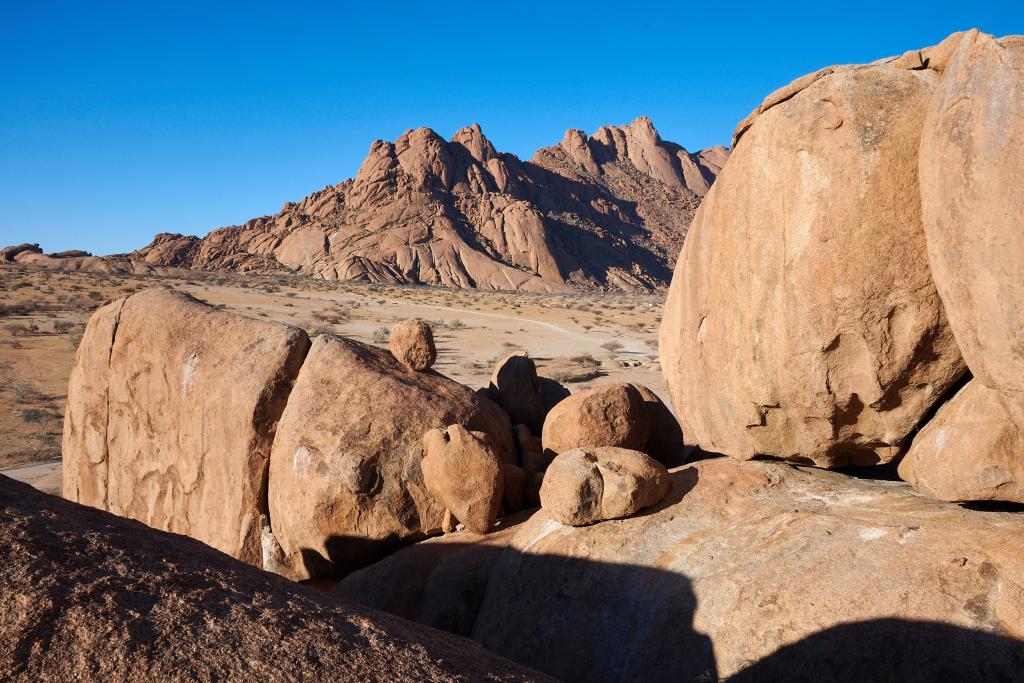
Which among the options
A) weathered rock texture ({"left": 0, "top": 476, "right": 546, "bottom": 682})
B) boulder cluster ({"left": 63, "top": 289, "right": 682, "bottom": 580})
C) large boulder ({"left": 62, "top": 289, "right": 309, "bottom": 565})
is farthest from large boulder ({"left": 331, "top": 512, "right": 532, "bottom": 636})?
weathered rock texture ({"left": 0, "top": 476, "right": 546, "bottom": 682})

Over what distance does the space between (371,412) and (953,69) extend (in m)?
5.41

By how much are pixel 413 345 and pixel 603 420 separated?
7.50 feet

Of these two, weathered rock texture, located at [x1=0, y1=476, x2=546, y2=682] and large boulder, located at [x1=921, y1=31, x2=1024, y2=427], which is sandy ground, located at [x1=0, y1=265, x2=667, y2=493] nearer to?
weathered rock texture, located at [x1=0, y1=476, x2=546, y2=682]

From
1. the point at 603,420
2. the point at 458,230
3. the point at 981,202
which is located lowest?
the point at 603,420

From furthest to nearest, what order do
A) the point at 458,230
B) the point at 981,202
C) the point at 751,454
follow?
the point at 458,230
the point at 751,454
the point at 981,202

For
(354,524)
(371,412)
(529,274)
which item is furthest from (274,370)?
(529,274)

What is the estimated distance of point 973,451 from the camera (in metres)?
4.05

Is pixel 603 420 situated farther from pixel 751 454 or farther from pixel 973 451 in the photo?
pixel 973 451

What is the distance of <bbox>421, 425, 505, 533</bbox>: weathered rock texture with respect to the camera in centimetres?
633

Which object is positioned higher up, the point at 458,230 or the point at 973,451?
the point at 458,230

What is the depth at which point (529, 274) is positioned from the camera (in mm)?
69812

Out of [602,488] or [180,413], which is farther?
[180,413]

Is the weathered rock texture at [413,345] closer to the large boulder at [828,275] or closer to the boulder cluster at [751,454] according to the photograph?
the boulder cluster at [751,454]

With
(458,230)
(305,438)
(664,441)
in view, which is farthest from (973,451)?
(458,230)
